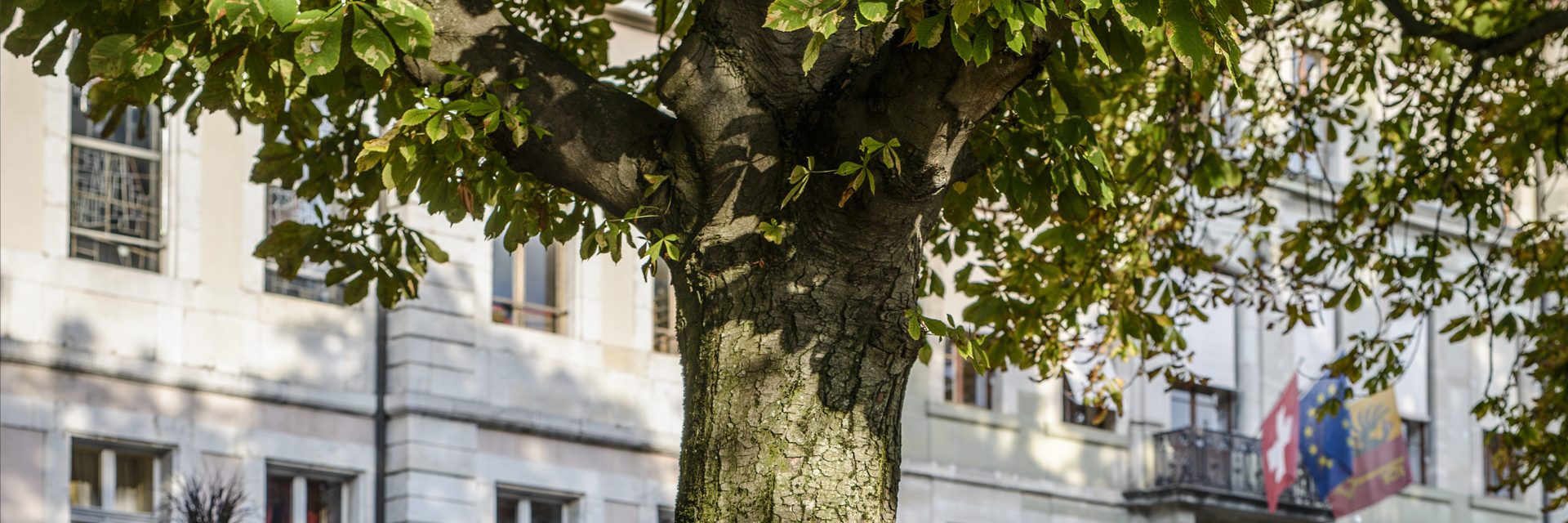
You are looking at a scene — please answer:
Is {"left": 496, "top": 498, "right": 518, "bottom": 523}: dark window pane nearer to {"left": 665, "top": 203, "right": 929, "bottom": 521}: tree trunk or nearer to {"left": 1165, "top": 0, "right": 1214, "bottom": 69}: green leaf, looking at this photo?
{"left": 665, "top": 203, "right": 929, "bottom": 521}: tree trunk

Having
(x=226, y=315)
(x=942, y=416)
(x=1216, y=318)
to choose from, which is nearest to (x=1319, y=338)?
(x=1216, y=318)

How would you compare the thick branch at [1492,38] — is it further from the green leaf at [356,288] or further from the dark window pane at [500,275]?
the dark window pane at [500,275]

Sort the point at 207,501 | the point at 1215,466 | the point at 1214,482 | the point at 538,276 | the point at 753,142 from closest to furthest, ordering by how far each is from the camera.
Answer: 1. the point at 753,142
2. the point at 207,501
3. the point at 538,276
4. the point at 1214,482
5. the point at 1215,466

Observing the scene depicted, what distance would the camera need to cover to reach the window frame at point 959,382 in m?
28.4

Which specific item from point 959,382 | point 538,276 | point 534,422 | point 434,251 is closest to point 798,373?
point 434,251

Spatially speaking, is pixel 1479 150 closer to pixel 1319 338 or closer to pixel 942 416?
pixel 942 416

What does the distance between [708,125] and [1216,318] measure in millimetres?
24291

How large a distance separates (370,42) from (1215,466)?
956 inches

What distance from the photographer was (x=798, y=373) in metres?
7.25

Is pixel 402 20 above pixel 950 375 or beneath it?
beneath

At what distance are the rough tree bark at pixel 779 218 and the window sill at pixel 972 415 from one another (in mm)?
20161

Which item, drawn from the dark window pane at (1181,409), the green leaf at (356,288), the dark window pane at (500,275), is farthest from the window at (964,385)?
the green leaf at (356,288)

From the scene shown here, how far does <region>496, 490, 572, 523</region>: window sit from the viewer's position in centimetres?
2359

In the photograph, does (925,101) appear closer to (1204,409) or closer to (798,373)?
(798,373)
